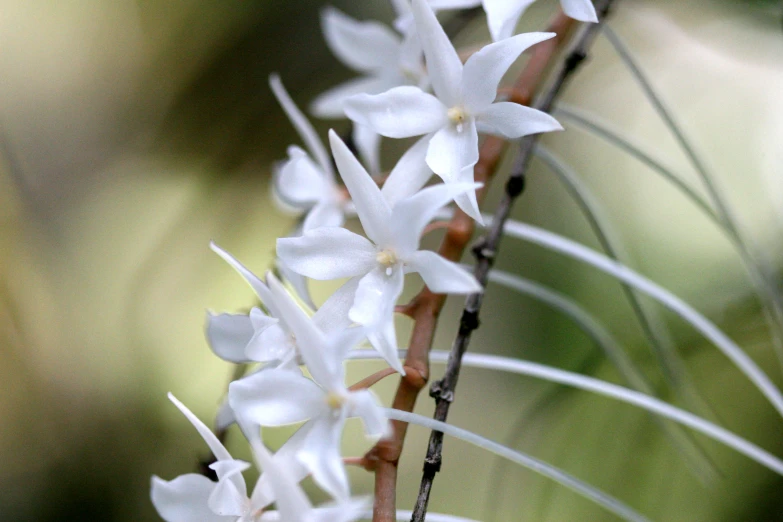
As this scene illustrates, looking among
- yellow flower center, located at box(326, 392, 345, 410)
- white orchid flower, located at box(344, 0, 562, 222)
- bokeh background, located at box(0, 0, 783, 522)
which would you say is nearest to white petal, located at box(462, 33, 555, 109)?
white orchid flower, located at box(344, 0, 562, 222)

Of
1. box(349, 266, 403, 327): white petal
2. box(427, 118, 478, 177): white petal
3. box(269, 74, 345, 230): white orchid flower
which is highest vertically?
box(427, 118, 478, 177): white petal

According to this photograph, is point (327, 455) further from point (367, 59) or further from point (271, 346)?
point (367, 59)

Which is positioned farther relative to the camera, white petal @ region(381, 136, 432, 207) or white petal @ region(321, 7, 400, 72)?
white petal @ region(321, 7, 400, 72)

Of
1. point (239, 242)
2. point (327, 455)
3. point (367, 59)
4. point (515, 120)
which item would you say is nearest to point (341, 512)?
point (327, 455)

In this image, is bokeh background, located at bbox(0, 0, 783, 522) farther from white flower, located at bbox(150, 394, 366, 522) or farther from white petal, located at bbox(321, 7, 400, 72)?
white flower, located at bbox(150, 394, 366, 522)

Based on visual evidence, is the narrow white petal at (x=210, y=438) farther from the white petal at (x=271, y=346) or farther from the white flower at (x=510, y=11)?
the white flower at (x=510, y=11)

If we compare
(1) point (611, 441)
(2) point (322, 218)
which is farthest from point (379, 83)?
(1) point (611, 441)
